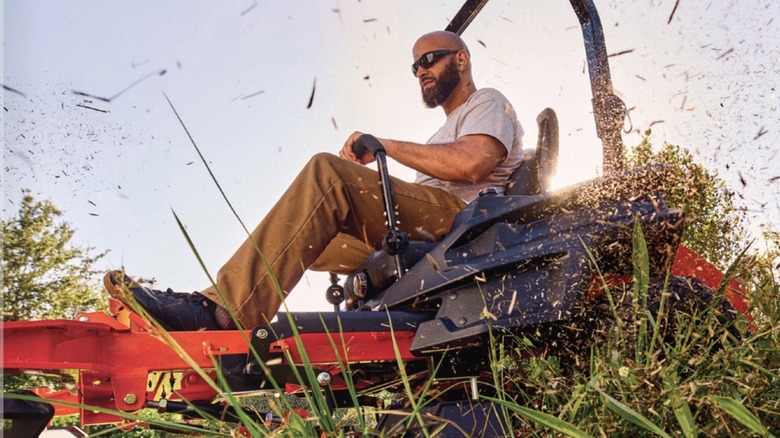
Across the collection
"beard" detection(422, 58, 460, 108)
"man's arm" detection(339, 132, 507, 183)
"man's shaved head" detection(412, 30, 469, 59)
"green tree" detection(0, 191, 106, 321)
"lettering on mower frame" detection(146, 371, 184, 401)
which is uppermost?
"green tree" detection(0, 191, 106, 321)

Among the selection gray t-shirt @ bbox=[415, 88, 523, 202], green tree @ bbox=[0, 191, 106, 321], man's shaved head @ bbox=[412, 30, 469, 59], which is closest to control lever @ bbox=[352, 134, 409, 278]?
gray t-shirt @ bbox=[415, 88, 523, 202]

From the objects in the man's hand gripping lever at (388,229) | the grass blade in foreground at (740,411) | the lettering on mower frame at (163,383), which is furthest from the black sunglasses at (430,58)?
the grass blade in foreground at (740,411)

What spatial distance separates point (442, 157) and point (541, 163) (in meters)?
0.41

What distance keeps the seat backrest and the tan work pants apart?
30 cm

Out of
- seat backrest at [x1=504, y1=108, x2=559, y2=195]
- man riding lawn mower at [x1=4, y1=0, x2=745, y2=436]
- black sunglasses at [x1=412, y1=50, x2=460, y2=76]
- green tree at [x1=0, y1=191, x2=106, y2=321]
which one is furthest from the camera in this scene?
green tree at [x1=0, y1=191, x2=106, y2=321]

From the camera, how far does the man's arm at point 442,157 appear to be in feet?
9.09

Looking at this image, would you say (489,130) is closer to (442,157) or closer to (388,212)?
(442,157)

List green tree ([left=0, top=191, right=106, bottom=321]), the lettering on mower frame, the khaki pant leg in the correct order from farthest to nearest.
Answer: green tree ([left=0, top=191, right=106, bottom=321]), the khaki pant leg, the lettering on mower frame

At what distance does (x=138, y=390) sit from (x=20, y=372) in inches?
13.2

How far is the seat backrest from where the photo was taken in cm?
270

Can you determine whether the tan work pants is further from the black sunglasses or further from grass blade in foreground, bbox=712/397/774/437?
grass blade in foreground, bbox=712/397/774/437

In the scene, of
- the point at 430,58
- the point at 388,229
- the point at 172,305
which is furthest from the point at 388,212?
the point at 430,58

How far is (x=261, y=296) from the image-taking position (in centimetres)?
230

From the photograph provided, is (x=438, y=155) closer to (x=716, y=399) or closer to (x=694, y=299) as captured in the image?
(x=694, y=299)
